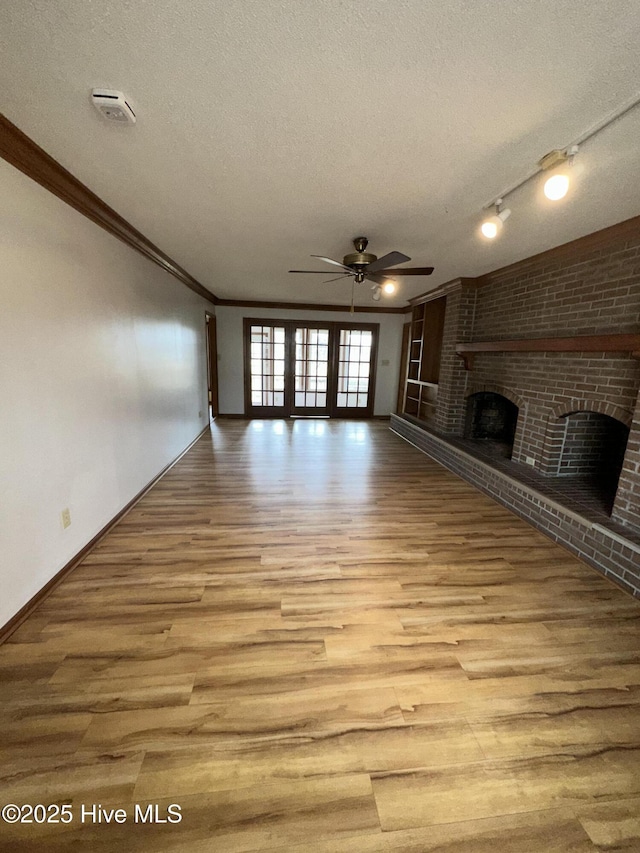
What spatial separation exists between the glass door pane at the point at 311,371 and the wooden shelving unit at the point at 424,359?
177 centimetres

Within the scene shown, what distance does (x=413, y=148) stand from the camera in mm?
1691

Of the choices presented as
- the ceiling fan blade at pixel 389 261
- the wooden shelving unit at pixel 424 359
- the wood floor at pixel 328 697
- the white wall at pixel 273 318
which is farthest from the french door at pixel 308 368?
the wood floor at pixel 328 697

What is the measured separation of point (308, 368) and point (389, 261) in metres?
4.61

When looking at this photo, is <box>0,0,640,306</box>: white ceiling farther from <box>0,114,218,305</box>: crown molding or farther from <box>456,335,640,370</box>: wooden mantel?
<box>456,335,640,370</box>: wooden mantel

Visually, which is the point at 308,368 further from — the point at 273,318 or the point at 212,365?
the point at 212,365

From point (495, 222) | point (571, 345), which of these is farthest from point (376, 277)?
point (571, 345)

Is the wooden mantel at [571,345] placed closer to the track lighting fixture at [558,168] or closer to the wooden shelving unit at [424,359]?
the wooden shelving unit at [424,359]

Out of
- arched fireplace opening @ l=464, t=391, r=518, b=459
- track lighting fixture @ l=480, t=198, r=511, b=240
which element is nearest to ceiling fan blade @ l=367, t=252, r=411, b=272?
track lighting fixture @ l=480, t=198, r=511, b=240

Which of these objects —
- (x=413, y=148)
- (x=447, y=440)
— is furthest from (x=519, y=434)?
(x=413, y=148)

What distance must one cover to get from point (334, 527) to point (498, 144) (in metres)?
2.66

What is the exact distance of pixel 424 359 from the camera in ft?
19.0

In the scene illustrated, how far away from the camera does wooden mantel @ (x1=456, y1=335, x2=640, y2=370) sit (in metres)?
2.46

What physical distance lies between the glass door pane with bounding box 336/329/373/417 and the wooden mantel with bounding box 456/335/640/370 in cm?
316

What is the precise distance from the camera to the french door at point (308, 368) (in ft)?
23.0
